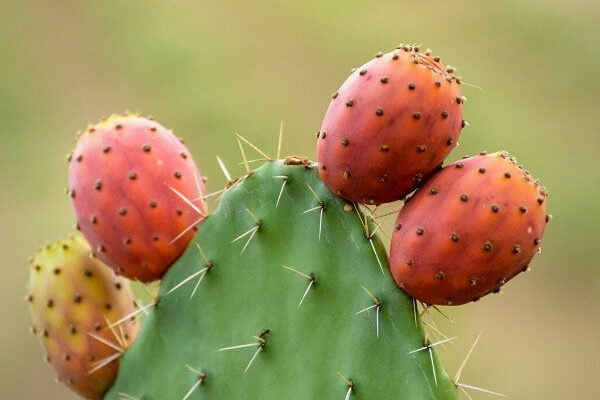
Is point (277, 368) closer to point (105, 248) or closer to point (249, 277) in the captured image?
point (249, 277)

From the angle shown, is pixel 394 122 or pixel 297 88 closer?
pixel 394 122

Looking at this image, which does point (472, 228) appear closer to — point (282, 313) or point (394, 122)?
point (394, 122)

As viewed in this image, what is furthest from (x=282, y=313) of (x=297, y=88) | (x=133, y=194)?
(x=297, y=88)

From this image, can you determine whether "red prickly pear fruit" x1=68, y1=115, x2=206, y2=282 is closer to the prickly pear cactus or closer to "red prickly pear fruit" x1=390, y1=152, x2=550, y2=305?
the prickly pear cactus

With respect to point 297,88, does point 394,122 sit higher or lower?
higher

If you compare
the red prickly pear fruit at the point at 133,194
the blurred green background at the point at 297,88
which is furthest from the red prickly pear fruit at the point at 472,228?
the blurred green background at the point at 297,88

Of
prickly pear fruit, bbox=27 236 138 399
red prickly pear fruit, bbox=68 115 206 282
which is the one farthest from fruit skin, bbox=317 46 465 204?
prickly pear fruit, bbox=27 236 138 399

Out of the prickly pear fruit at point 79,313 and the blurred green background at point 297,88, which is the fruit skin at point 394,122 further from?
the blurred green background at point 297,88
